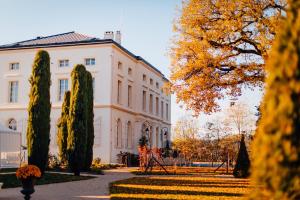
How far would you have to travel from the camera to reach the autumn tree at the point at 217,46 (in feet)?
48.6

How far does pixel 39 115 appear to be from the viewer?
52.5 feet

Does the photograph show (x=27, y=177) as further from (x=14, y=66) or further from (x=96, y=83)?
(x=14, y=66)

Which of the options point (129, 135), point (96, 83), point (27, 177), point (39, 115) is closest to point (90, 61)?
point (96, 83)

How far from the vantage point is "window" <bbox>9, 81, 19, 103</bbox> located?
32969 millimetres

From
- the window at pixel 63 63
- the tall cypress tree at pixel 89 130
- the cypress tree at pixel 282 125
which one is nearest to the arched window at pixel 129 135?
the window at pixel 63 63

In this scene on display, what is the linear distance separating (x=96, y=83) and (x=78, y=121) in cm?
1214

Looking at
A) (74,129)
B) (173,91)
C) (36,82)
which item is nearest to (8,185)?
(36,82)

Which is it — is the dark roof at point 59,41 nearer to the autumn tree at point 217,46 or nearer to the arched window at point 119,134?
the arched window at point 119,134

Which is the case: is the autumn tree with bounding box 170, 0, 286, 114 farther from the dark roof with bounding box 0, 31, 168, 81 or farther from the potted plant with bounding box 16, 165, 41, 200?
the dark roof with bounding box 0, 31, 168, 81

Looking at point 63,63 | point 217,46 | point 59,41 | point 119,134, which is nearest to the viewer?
point 217,46

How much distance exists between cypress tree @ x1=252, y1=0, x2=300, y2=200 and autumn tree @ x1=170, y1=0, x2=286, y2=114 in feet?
40.3

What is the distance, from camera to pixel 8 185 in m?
Result: 12.7

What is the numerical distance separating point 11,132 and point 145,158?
8078 millimetres

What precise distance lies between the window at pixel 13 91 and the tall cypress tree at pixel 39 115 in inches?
692
